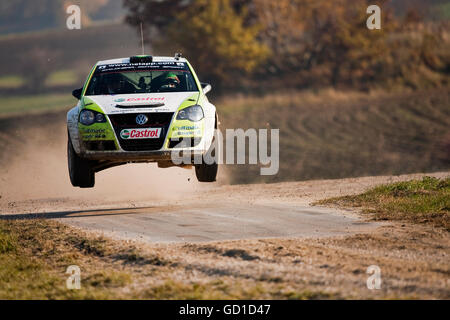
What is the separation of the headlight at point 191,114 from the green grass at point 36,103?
38896 millimetres

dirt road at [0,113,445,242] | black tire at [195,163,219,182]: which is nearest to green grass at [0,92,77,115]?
dirt road at [0,113,445,242]

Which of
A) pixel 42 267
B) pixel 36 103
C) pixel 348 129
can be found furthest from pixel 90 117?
pixel 36 103

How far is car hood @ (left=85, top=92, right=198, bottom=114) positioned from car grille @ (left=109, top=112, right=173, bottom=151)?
83 millimetres

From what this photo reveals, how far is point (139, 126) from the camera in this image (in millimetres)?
12195

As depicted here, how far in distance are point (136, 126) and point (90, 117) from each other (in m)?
0.69

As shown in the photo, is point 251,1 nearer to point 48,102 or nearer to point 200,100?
point 48,102

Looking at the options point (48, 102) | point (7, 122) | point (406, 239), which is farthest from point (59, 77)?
point (406, 239)

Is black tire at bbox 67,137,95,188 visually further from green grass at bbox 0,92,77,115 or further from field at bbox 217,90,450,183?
green grass at bbox 0,92,77,115

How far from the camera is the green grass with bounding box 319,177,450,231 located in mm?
12369

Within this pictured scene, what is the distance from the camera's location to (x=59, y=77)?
240 feet

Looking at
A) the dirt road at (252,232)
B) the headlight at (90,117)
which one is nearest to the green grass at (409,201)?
the dirt road at (252,232)

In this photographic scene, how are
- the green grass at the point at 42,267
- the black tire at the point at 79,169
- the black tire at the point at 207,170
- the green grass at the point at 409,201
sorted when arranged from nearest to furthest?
1. the green grass at the point at 42,267
2. the green grass at the point at 409,201
3. the black tire at the point at 79,169
4. the black tire at the point at 207,170

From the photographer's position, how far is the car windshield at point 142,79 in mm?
13172

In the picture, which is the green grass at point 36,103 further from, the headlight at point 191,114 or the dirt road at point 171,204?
the headlight at point 191,114
